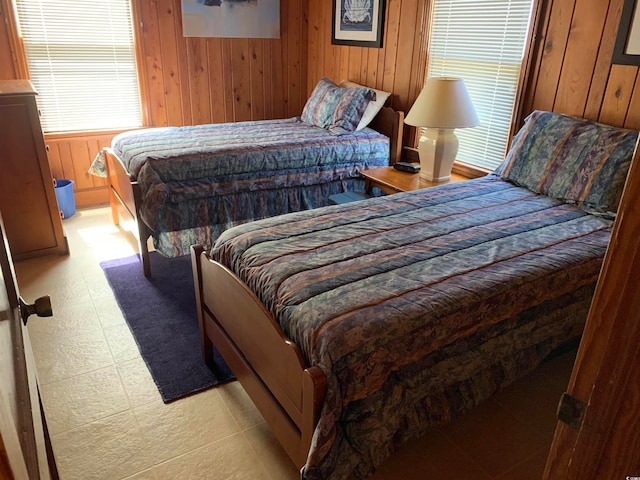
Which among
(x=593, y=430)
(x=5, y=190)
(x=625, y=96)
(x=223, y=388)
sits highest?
(x=625, y=96)

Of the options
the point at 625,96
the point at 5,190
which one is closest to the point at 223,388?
the point at 5,190

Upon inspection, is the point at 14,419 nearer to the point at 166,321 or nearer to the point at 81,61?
the point at 166,321

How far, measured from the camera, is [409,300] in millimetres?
1562

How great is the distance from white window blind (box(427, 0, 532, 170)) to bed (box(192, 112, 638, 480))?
69 centimetres

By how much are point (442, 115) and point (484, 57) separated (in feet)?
1.92

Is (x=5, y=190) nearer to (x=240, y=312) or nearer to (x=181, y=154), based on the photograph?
(x=181, y=154)

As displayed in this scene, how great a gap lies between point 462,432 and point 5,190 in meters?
2.97

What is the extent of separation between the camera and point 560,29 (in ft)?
8.67

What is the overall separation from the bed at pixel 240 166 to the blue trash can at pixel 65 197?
0.41m

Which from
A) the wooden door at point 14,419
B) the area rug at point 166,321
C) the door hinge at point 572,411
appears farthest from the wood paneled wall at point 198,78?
the door hinge at point 572,411

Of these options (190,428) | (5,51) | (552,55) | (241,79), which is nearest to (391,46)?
(552,55)

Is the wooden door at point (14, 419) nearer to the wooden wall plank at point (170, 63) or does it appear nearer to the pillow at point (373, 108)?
the pillow at point (373, 108)

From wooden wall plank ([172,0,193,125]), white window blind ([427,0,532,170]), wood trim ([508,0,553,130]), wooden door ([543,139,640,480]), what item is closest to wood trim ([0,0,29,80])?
wooden wall plank ([172,0,193,125])

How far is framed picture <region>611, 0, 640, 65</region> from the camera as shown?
7.56 ft
